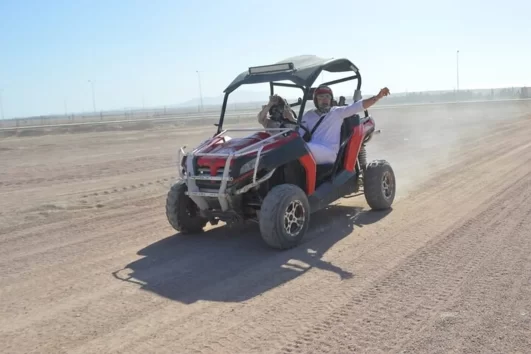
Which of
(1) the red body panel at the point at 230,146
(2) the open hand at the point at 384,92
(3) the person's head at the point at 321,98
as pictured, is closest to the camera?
(1) the red body panel at the point at 230,146

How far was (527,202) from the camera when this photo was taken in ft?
26.7

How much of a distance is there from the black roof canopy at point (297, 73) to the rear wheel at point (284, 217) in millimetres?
1559

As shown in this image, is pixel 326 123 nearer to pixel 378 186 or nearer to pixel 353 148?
pixel 353 148

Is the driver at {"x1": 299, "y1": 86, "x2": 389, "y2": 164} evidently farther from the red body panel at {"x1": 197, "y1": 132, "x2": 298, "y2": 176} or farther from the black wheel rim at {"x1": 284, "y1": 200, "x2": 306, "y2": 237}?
the black wheel rim at {"x1": 284, "y1": 200, "x2": 306, "y2": 237}

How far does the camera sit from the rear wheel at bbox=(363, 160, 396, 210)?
8.08m

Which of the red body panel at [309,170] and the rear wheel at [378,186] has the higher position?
the red body panel at [309,170]

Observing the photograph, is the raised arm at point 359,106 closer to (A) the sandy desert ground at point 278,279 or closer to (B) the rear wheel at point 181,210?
(A) the sandy desert ground at point 278,279

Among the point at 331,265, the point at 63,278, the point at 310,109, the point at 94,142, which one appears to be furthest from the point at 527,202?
the point at 94,142

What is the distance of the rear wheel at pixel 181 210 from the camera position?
713 cm

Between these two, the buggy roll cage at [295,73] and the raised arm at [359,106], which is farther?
Answer: the raised arm at [359,106]

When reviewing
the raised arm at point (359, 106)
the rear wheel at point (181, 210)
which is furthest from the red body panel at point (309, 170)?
the rear wheel at point (181, 210)

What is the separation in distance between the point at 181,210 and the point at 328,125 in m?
2.42

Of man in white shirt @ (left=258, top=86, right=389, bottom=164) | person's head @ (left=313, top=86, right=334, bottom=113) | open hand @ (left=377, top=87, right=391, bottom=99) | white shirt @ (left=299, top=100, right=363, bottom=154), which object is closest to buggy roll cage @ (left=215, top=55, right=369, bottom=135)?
person's head @ (left=313, top=86, right=334, bottom=113)

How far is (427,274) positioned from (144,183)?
27.5 feet
